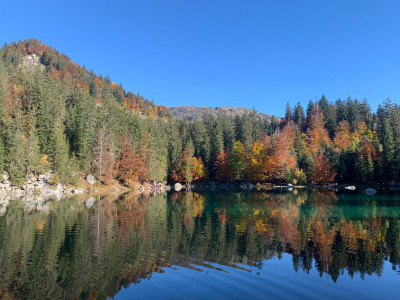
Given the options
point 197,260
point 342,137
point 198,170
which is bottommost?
point 197,260

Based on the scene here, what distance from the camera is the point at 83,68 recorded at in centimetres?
18225

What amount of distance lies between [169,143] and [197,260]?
286 feet

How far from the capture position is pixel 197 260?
14.3 meters

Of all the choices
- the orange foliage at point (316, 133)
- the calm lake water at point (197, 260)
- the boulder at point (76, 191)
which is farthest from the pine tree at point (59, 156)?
the orange foliage at point (316, 133)

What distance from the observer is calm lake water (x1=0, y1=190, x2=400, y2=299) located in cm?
1071

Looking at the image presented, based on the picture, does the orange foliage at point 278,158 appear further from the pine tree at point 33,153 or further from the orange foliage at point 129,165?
the pine tree at point 33,153

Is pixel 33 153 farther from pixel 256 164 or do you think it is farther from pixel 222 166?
pixel 256 164

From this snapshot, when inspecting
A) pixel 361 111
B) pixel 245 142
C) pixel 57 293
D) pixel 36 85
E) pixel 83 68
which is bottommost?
pixel 57 293

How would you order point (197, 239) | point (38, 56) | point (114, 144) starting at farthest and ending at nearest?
point (38, 56)
point (114, 144)
point (197, 239)

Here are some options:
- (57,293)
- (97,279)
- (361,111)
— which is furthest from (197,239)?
(361,111)

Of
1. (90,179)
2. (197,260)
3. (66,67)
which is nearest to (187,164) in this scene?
(90,179)

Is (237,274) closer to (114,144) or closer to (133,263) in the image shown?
(133,263)

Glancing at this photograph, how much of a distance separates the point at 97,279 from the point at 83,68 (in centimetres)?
19370

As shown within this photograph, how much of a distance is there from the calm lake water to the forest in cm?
3894
